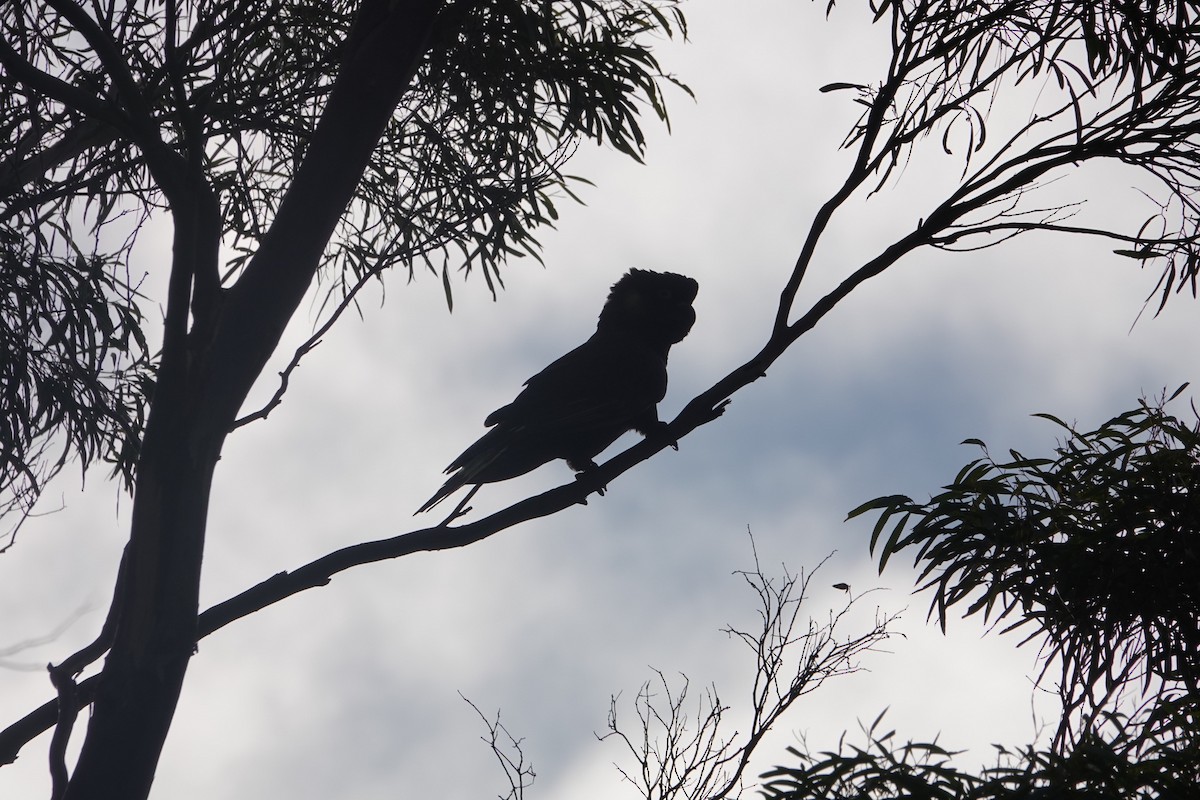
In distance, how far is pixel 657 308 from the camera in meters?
4.21

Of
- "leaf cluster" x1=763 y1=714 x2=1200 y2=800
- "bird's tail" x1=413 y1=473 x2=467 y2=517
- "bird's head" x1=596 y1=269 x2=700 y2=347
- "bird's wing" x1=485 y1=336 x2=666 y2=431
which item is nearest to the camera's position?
"leaf cluster" x1=763 y1=714 x2=1200 y2=800

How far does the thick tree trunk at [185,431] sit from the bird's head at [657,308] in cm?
160

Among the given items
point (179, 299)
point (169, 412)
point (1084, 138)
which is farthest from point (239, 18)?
point (1084, 138)

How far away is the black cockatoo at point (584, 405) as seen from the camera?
344 centimetres

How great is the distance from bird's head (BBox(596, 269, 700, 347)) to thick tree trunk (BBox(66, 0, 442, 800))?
5.26ft

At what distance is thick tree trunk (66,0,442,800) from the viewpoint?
2.56 meters

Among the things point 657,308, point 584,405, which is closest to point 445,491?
point 584,405

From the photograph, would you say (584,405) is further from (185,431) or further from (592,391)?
(185,431)

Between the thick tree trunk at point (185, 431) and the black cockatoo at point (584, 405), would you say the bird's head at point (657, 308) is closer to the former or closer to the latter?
the black cockatoo at point (584, 405)

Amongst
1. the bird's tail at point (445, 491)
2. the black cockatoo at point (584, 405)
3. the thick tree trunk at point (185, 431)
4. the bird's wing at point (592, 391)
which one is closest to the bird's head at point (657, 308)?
the black cockatoo at point (584, 405)

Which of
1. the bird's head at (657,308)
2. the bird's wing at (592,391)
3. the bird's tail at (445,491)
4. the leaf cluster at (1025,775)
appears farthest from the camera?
the bird's head at (657,308)

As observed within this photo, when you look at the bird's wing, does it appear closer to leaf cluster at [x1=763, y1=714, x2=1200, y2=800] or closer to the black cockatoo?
the black cockatoo

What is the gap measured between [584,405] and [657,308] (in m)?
0.79

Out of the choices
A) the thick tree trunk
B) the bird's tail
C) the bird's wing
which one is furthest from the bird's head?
the thick tree trunk
